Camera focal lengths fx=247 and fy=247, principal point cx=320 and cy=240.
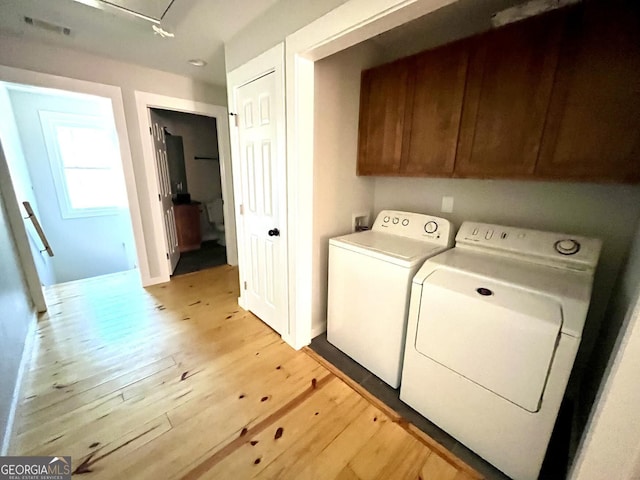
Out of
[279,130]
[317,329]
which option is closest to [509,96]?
[279,130]

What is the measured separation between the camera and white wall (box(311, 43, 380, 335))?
5.87ft

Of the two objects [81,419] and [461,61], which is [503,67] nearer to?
[461,61]

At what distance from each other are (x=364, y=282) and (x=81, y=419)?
1829mm

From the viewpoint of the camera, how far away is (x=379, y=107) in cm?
188

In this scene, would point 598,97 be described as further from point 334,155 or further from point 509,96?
point 334,155

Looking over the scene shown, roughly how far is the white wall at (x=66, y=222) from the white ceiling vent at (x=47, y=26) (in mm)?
1388

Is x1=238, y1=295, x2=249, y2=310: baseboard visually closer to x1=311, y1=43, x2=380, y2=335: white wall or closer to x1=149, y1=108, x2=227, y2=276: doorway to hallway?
x1=311, y1=43, x2=380, y2=335: white wall

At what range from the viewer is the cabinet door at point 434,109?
148 cm

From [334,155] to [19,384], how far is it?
2615 mm

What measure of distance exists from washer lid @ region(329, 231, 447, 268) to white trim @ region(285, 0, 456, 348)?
312mm

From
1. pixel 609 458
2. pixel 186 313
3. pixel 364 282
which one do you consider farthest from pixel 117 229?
pixel 609 458

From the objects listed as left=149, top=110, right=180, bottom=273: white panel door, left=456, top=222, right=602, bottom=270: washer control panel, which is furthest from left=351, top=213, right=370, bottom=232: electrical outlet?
left=149, top=110, right=180, bottom=273: white panel door

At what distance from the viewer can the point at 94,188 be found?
4.44m

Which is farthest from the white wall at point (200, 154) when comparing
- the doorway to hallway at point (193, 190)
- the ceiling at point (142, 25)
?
the ceiling at point (142, 25)
